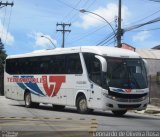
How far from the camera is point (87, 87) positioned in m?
25.3

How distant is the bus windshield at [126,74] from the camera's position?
2406 cm

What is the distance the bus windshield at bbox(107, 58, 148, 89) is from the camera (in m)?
24.1

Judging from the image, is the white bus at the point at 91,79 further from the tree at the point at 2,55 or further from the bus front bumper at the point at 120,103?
the tree at the point at 2,55

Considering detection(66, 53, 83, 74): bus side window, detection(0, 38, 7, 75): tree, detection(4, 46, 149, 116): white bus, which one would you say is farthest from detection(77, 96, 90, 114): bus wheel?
detection(0, 38, 7, 75): tree

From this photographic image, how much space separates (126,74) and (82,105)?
2.95 m

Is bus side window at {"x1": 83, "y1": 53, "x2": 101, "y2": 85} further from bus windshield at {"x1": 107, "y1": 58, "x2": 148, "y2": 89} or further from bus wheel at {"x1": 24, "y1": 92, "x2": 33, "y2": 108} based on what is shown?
bus wheel at {"x1": 24, "y1": 92, "x2": 33, "y2": 108}

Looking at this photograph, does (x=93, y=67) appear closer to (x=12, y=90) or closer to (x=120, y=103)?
(x=120, y=103)

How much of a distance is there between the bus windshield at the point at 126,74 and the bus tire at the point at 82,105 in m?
2.23

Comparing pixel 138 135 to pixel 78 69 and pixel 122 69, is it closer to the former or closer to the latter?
pixel 122 69

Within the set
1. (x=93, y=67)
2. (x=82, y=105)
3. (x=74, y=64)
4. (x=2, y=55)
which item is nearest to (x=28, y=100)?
(x=74, y=64)

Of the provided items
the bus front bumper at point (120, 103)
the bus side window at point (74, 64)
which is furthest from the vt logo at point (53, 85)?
the bus front bumper at point (120, 103)

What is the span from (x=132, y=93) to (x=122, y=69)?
1.21 metres

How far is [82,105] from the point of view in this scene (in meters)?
25.9

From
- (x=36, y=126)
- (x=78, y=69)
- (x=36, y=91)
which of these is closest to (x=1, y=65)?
→ (x=36, y=91)
